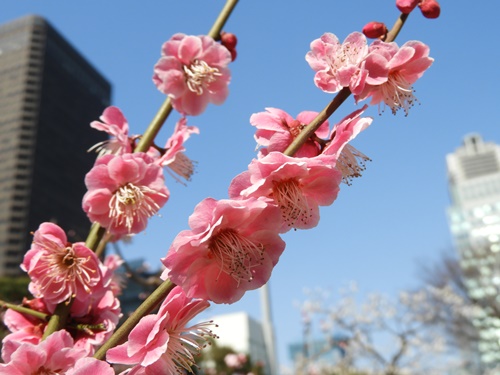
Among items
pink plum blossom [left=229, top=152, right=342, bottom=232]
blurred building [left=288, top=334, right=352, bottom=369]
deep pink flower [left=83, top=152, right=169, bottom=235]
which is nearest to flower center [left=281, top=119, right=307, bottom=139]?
pink plum blossom [left=229, top=152, right=342, bottom=232]

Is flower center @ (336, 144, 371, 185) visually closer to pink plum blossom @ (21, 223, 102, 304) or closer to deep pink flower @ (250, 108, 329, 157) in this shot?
deep pink flower @ (250, 108, 329, 157)

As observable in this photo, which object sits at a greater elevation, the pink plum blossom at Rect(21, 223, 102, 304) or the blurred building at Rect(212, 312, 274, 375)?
the pink plum blossom at Rect(21, 223, 102, 304)

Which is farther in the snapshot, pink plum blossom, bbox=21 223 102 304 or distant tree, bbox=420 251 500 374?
distant tree, bbox=420 251 500 374

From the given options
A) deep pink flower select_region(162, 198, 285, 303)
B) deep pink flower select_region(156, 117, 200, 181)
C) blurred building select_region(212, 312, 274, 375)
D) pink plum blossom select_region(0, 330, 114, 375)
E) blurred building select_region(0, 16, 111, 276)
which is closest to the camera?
deep pink flower select_region(162, 198, 285, 303)

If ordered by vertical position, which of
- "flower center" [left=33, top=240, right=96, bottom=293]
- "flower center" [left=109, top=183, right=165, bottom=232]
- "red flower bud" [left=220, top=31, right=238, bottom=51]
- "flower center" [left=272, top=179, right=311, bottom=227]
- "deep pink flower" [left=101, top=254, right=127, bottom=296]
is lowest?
"deep pink flower" [left=101, top=254, right=127, bottom=296]

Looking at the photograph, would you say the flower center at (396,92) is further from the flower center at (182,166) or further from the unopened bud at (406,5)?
the flower center at (182,166)

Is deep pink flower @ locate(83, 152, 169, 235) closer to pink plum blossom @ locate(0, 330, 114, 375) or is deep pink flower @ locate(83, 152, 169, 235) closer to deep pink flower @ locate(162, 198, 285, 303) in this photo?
pink plum blossom @ locate(0, 330, 114, 375)

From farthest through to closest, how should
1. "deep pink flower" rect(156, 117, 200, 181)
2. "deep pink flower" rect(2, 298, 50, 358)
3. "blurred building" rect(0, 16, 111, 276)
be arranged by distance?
"blurred building" rect(0, 16, 111, 276)
"deep pink flower" rect(156, 117, 200, 181)
"deep pink flower" rect(2, 298, 50, 358)
